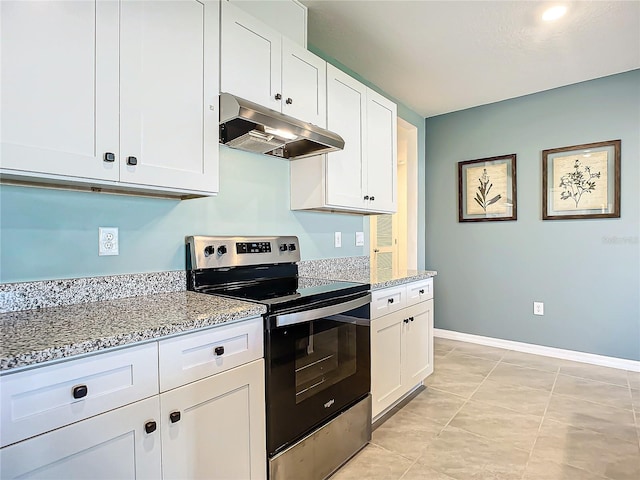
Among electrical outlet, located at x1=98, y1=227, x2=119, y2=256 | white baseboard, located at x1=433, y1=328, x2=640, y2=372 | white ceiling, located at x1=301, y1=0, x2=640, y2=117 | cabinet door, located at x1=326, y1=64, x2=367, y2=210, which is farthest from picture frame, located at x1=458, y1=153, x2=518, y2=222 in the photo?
electrical outlet, located at x1=98, y1=227, x2=119, y2=256

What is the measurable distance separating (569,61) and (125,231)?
3.42 metres

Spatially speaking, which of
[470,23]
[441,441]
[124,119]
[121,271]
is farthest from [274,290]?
[470,23]

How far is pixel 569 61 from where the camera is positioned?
288 centimetres

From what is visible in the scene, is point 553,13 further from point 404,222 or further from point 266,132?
point 404,222

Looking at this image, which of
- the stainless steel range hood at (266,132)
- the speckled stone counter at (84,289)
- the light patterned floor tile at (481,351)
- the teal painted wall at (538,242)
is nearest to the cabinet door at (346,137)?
the stainless steel range hood at (266,132)

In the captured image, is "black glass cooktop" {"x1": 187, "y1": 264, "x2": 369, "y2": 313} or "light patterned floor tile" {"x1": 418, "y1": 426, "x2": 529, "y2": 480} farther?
"light patterned floor tile" {"x1": 418, "y1": 426, "x2": 529, "y2": 480}

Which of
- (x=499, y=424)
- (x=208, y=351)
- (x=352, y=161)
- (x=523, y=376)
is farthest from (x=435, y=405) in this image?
(x=208, y=351)

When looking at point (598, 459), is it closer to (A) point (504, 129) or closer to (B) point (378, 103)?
(B) point (378, 103)

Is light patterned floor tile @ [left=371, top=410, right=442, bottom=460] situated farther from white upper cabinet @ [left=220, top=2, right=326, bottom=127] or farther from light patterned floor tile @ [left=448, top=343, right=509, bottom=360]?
white upper cabinet @ [left=220, top=2, right=326, bottom=127]

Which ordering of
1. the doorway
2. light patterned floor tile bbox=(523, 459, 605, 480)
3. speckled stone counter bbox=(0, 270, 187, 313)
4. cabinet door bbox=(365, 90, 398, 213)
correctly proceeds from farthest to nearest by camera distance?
1. the doorway
2. cabinet door bbox=(365, 90, 398, 213)
3. light patterned floor tile bbox=(523, 459, 605, 480)
4. speckled stone counter bbox=(0, 270, 187, 313)

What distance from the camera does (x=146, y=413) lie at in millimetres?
1062

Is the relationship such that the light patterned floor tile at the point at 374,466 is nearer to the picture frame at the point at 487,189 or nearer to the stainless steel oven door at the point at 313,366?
the stainless steel oven door at the point at 313,366

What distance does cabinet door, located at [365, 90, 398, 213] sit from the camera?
8.41 feet

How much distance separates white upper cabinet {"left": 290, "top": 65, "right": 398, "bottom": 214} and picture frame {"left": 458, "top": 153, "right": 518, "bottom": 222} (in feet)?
5.08
